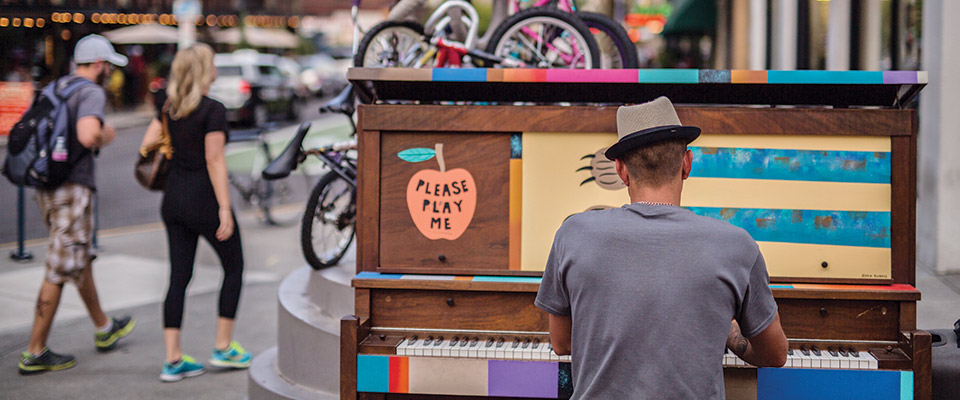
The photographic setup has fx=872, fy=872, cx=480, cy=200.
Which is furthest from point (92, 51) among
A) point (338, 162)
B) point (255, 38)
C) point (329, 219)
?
point (255, 38)

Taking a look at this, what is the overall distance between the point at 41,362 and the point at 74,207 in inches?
38.6

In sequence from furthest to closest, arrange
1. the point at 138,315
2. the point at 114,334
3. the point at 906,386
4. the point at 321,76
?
the point at 321,76 → the point at 138,315 → the point at 114,334 → the point at 906,386

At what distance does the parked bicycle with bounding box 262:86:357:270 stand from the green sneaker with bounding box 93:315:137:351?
5.16ft

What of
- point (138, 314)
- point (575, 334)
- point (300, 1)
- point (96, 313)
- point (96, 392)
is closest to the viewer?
point (575, 334)

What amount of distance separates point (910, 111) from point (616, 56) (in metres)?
2.97

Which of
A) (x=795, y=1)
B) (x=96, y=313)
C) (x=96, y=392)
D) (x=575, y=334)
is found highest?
(x=795, y=1)

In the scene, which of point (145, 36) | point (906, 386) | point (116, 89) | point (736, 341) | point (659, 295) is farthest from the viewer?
point (116, 89)

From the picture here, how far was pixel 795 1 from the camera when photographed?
1123 centimetres

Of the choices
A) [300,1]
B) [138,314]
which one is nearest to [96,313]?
[138,314]

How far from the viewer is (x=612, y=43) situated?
19.2 feet

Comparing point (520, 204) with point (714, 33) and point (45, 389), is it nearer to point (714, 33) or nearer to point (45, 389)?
point (45, 389)

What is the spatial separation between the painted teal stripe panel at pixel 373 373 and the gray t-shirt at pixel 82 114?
3.02 meters

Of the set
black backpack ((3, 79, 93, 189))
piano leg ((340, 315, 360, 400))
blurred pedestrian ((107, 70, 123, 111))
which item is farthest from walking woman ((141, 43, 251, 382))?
blurred pedestrian ((107, 70, 123, 111))

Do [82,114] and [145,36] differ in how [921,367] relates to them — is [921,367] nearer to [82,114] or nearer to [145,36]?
[82,114]
